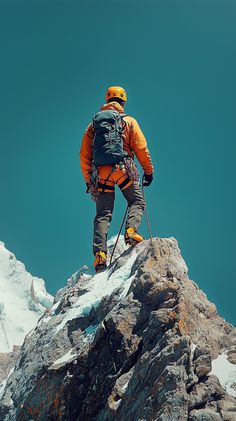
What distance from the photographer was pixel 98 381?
287 inches

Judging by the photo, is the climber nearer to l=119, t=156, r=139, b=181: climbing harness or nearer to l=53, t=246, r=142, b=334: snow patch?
l=119, t=156, r=139, b=181: climbing harness

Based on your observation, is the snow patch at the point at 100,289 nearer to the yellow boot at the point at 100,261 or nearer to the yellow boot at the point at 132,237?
the yellow boot at the point at 132,237

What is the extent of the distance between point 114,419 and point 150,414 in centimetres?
82

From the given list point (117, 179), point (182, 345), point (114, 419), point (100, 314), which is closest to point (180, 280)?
point (100, 314)

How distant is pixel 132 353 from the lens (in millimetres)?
7328

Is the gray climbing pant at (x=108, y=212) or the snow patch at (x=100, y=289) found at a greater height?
the gray climbing pant at (x=108, y=212)

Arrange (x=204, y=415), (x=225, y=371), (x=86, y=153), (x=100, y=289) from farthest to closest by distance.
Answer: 1. (x=86, y=153)
2. (x=100, y=289)
3. (x=225, y=371)
4. (x=204, y=415)

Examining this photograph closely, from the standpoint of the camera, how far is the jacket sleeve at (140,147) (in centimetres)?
Answer: 1128

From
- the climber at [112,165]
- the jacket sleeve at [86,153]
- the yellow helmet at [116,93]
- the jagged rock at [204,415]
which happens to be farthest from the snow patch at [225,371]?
the yellow helmet at [116,93]

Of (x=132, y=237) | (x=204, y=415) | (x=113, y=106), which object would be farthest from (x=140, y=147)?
(x=204, y=415)

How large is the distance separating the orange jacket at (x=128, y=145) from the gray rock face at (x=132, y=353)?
2.27 meters

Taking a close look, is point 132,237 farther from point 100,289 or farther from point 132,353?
point 132,353

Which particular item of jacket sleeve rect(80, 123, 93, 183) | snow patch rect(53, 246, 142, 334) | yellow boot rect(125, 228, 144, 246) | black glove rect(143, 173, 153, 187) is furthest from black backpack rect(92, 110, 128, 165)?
snow patch rect(53, 246, 142, 334)

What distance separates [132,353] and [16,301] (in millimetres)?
92606
